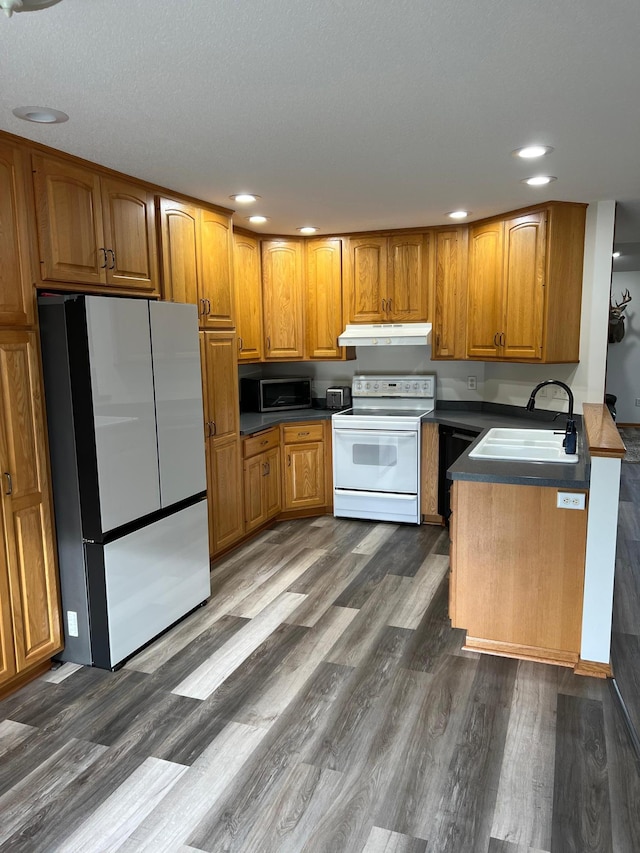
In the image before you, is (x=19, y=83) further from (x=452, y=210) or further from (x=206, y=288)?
(x=452, y=210)

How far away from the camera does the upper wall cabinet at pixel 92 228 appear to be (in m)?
2.60

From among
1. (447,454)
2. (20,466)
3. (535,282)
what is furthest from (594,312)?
(20,466)

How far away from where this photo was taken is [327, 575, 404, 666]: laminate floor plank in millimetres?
2881

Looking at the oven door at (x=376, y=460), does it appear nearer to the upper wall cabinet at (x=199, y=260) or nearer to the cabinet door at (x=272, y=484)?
the cabinet door at (x=272, y=484)

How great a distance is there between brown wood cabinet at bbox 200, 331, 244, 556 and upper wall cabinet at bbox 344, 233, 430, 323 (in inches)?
51.0

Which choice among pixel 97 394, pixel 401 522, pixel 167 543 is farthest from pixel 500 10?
pixel 401 522

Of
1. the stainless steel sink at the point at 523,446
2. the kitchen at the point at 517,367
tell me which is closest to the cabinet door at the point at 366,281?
the kitchen at the point at 517,367

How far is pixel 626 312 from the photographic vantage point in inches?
345

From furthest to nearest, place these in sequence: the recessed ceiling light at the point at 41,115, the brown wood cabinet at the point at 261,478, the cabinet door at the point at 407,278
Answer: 1. the cabinet door at the point at 407,278
2. the brown wood cabinet at the point at 261,478
3. the recessed ceiling light at the point at 41,115

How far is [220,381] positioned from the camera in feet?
12.9

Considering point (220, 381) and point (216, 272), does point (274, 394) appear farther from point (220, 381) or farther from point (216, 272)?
point (216, 272)

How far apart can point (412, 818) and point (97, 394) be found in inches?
77.4

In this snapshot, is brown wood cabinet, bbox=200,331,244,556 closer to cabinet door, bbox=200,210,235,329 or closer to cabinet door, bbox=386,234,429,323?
cabinet door, bbox=200,210,235,329

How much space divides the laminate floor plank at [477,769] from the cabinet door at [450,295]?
2642 mm
